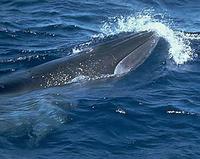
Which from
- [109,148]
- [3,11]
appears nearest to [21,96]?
[109,148]

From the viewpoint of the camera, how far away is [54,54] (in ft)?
60.5

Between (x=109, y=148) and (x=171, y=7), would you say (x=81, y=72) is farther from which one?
(x=171, y=7)

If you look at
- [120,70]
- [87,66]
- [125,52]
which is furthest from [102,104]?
[125,52]

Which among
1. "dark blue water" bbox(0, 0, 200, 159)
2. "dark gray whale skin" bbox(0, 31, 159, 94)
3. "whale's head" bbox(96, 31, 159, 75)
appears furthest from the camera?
"whale's head" bbox(96, 31, 159, 75)

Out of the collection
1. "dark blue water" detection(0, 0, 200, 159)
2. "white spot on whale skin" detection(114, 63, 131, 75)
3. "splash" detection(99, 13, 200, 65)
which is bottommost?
"dark blue water" detection(0, 0, 200, 159)

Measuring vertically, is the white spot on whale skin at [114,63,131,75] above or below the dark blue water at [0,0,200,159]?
above

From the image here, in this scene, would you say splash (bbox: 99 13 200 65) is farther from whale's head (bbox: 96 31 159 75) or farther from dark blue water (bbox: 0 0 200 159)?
whale's head (bbox: 96 31 159 75)

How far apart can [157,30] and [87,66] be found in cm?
529

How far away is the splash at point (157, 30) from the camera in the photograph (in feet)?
61.5

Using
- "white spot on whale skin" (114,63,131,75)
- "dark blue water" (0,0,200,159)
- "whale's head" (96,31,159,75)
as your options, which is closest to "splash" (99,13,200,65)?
"dark blue water" (0,0,200,159)

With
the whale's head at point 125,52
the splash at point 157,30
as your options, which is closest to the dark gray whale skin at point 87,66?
the whale's head at point 125,52

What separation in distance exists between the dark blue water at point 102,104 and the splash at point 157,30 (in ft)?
0.14

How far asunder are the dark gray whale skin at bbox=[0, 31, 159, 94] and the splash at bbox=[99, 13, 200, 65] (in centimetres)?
155

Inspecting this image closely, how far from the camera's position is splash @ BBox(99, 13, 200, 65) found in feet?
61.5
